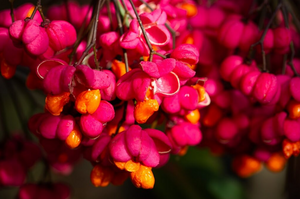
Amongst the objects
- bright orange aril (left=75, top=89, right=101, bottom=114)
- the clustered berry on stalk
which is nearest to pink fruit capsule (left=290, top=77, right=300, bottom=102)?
the clustered berry on stalk

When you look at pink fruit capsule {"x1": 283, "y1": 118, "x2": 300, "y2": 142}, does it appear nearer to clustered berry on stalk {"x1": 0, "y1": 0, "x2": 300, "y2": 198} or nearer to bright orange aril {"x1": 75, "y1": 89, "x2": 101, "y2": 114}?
clustered berry on stalk {"x1": 0, "y1": 0, "x2": 300, "y2": 198}

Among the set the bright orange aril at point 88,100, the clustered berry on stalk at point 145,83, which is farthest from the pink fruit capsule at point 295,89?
the bright orange aril at point 88,100

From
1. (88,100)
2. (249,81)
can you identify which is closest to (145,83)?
(88,100)

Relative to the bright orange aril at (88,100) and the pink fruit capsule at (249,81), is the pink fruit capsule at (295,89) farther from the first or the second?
the bright orange aril at (88,100)

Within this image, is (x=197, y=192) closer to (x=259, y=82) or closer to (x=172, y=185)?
(x=172, y=185)

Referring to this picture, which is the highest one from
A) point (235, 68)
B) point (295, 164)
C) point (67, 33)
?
point (67, 33)

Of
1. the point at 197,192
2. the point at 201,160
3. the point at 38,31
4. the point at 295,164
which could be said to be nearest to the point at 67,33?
the point at 38,31

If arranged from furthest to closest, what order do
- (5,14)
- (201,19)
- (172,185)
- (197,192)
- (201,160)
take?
(201,160) → (172,185) → (197,192) → (201,19) → (5,14)

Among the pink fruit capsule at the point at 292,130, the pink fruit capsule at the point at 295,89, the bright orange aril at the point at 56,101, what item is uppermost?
the bright orange aril at the point at 56,101
